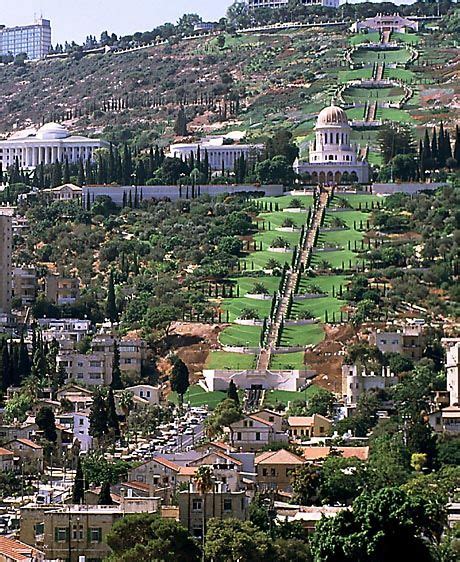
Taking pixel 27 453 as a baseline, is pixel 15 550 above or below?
above

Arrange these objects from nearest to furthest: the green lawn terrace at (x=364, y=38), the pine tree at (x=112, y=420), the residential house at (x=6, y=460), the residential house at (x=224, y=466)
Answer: the residential house at (x=224, y=466), the residential house at (x=6, y=460), the pine tree at (x=112, y=420), the green lawn terrace at (x=364, y=38)

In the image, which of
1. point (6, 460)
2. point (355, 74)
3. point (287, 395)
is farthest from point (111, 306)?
point (355, 74)

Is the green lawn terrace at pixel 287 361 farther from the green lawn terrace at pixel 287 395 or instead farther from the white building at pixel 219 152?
the white building at pixel 219 152

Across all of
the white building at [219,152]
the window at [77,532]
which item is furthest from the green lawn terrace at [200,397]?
the white building at [219,152]

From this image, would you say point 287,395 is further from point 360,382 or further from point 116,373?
point 116,373

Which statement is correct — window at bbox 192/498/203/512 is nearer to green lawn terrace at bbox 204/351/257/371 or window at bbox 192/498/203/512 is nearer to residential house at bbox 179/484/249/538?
residential house at bbox 179/484/249/538

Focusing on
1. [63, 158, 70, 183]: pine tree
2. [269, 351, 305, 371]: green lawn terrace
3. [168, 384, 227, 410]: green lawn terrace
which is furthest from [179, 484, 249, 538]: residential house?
[63, 158, 70, 183]: pine tree

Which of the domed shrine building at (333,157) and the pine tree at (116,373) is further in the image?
the domed shrine building at (333,157)
